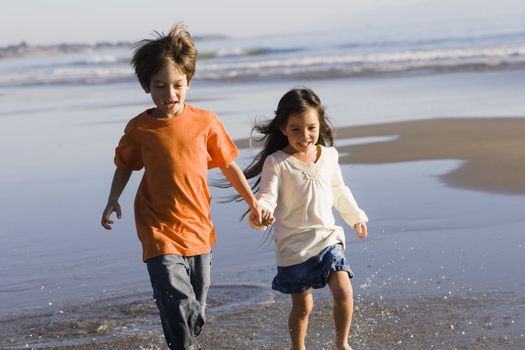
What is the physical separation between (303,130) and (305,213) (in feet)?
1.25

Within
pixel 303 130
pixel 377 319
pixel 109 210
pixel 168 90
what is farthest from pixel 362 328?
pixel 168 90

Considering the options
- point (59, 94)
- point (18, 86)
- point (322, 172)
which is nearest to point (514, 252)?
point (322, 172)

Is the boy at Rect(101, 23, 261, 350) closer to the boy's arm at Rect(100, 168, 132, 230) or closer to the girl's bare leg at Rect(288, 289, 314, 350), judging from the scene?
the boy's arm at Rect(100, 168, 132, 230)

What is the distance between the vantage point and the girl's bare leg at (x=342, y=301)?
4.31 metres

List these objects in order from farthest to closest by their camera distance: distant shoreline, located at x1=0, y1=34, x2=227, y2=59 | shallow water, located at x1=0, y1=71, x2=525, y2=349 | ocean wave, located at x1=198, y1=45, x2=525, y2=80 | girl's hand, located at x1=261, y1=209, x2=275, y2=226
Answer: distant shoreline, located at x1=0, y1=34, x2=227, y2=59 < ocean wave, located at x1=198, y1=45, x2=525, y2=80 < shallow water, located at x1=0, y1=71, x2=525, y2=349 < girl's hand, located at x1=261, y1=209, x2=275, y2=226

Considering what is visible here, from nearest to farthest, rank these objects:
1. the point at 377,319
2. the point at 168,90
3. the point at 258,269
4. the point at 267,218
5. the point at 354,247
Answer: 1. the point at 168,90
2. the point at 267,218
3. the point at 377,319
4. the point at 258,269
5. the point at 354,247

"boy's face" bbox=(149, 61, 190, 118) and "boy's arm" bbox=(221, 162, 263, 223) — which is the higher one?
"boy's face" bbox=(149, 61, 190, 118)

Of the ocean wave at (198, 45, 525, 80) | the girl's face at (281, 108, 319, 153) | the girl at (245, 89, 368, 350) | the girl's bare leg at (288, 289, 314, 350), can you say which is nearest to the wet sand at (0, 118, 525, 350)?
the girl's bare leg at (288, 289, 314, 350)

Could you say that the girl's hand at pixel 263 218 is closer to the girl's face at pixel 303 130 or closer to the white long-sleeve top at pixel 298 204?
the white long-sleeve top at pixel 298 204

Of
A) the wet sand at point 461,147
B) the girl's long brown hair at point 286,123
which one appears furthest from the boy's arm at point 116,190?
the wet sand at point 461,147

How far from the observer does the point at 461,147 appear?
10414 millimetres

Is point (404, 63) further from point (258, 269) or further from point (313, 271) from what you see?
point (313, 271)

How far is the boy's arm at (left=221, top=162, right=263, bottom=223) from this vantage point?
4203mm

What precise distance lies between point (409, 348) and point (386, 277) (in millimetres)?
1228
